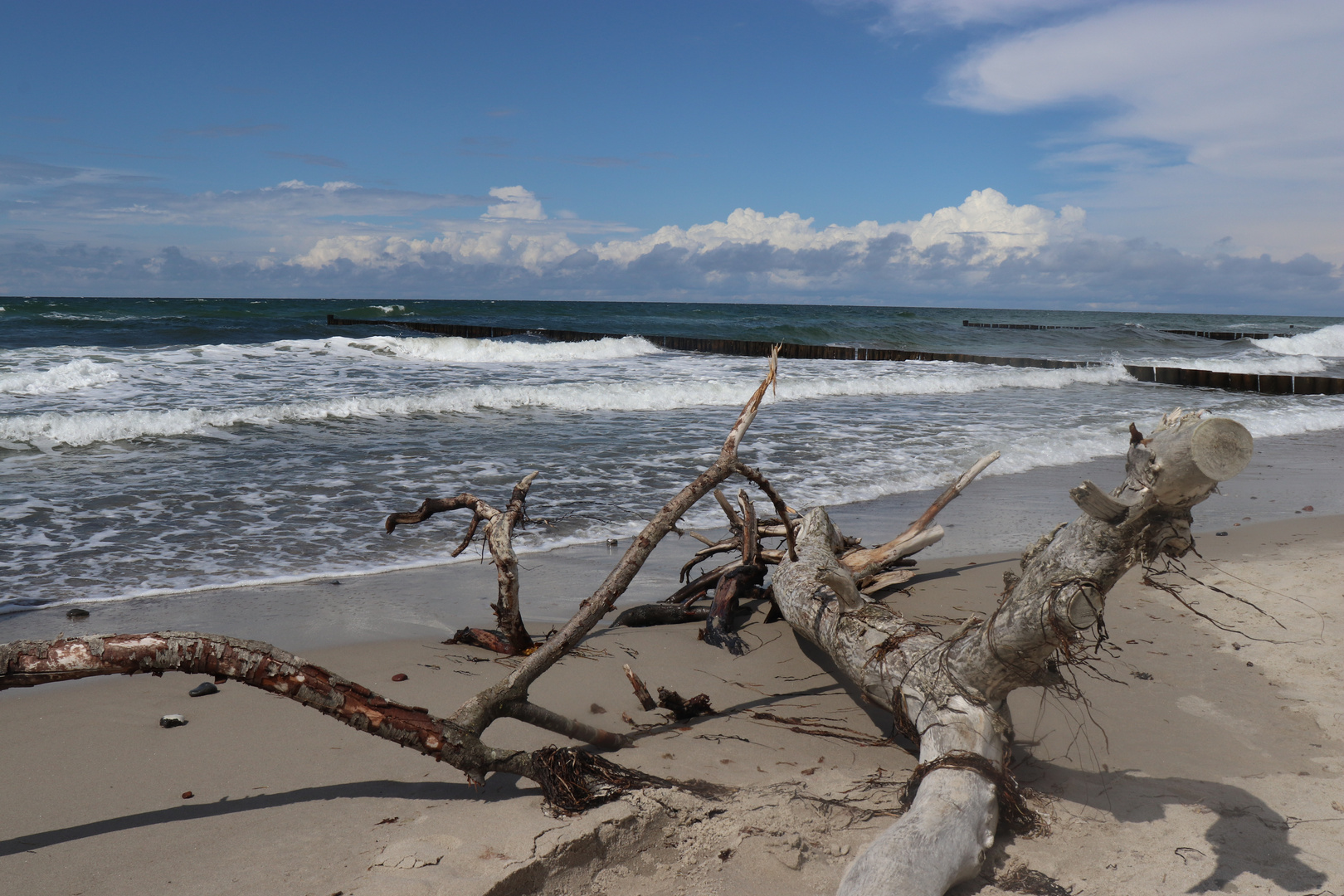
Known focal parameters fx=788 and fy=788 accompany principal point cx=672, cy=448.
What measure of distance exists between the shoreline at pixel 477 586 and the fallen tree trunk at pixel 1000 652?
2402 mm

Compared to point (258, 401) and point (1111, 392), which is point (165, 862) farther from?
point (1111, 392)

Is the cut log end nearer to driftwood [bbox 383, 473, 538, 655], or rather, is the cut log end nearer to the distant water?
driftwood [bbox 383, 473, 538, 655]

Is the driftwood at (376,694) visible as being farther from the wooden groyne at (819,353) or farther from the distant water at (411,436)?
the wooden groyne at (819,353)

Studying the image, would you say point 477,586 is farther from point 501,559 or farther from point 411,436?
point 411,436

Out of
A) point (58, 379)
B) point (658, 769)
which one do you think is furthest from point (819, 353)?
point (658, 769)

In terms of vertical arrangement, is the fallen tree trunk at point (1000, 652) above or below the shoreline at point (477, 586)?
above

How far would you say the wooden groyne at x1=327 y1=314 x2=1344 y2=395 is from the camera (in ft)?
65.9

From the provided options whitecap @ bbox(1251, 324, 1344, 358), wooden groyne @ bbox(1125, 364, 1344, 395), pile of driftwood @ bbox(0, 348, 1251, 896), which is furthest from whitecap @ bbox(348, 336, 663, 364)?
whitecap @ bbox(1251, 324, 1344, 358)

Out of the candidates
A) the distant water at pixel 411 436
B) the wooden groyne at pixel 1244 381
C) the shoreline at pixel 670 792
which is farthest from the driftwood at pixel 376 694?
the wooden groyne at pixel 1244 381

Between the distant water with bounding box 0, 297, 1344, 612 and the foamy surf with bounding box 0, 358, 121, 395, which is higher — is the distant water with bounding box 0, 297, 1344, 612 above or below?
below

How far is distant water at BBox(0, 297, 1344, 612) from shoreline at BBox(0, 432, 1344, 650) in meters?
0.28

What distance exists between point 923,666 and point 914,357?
25.4 m

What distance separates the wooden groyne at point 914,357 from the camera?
20.1 meters

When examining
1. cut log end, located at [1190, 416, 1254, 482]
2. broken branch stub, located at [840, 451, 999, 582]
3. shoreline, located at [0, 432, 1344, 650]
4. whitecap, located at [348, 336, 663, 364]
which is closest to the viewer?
cut log end, located at [1190, 416, 1254, 482]
